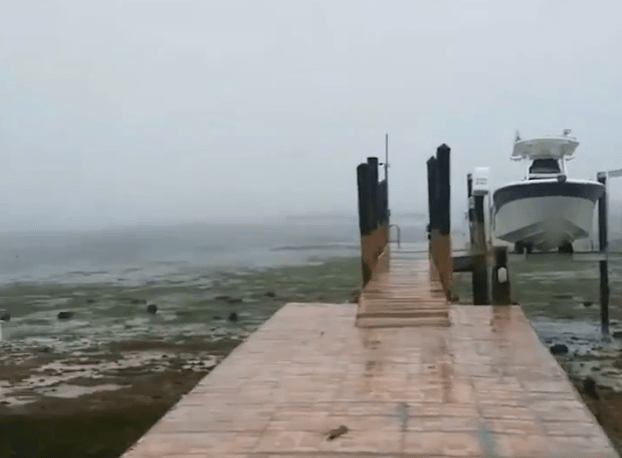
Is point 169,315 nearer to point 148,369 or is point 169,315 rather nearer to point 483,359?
point 148,369

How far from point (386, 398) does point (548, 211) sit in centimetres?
1921

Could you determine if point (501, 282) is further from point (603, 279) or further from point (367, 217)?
point (603, 279)

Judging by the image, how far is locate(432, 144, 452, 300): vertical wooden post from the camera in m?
13.8

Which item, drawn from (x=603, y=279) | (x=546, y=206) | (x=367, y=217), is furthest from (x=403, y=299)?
(x=546, y=206)

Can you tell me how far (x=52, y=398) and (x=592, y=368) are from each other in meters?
10.8

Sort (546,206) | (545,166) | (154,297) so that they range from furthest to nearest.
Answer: (154,297) → (545,166) → (546,206)

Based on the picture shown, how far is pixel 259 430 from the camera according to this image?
209 inches

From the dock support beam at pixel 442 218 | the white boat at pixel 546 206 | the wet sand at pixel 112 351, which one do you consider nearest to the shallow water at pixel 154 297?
the wet sand at pixel 112 351

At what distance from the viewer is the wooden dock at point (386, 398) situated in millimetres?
4930

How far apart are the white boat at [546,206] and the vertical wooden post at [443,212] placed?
10.3 m

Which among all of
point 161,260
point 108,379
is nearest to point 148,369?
point 108,379

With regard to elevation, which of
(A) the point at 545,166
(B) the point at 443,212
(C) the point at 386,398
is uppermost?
(A) the point at 545,166

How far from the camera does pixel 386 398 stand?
6.00 m

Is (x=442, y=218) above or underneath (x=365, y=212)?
underneath
